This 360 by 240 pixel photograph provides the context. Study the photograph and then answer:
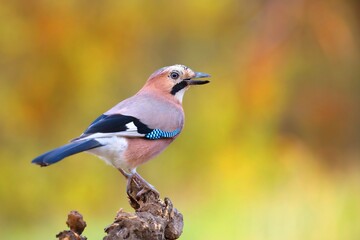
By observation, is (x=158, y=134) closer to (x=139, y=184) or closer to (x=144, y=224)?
(x=139, y=184)

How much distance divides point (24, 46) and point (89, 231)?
87.3 inches

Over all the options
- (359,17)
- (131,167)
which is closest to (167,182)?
(359,17)

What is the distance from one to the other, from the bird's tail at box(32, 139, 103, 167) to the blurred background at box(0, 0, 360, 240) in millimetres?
4702

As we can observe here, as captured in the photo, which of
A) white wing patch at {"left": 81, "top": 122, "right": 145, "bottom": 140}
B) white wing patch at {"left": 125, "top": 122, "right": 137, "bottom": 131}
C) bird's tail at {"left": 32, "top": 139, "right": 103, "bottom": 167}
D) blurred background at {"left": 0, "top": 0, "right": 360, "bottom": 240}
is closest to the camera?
bird's tail at {"left": 32, "top": 139, "right": 103, "bottom": 167}

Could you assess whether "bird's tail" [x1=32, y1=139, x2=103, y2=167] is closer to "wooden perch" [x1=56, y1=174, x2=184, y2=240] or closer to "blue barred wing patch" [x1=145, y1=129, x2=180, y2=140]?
"wooden perch" [x1=56, y1=174, x2=184, y2=240]

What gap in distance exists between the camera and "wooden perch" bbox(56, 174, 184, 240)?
185 inches

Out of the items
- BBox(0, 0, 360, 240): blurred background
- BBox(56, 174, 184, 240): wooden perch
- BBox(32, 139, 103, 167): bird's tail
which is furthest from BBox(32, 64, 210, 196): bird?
BBox(0, 0, 360, 240): blurred background

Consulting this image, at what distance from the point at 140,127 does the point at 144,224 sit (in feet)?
3.54

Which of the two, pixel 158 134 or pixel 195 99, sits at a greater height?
pixel 195 99

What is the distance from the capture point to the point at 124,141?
5.68 m

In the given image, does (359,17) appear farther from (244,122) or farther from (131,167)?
(131,167)

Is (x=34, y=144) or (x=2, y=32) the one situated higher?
(x=2, y=32)

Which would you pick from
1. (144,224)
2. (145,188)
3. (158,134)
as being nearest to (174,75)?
(158,134)

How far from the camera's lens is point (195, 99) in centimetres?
1138
